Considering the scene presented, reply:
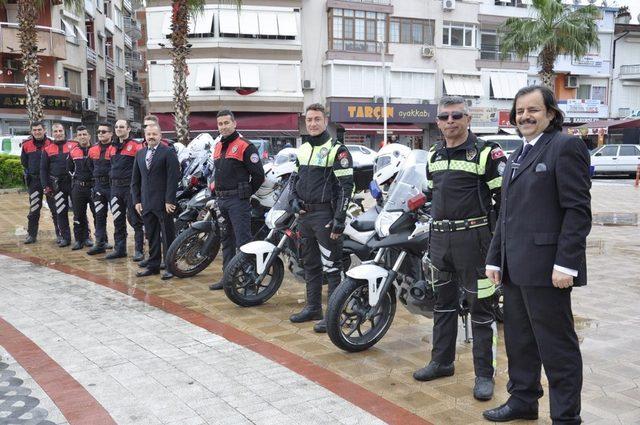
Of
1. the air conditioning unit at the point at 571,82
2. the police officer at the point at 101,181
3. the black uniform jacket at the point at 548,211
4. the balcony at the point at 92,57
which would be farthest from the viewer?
the air conditioning unit at the point at 571,82

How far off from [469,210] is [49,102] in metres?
30.8

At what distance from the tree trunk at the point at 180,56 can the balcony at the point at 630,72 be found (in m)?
33.9

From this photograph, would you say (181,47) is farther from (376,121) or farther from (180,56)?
(376,121)

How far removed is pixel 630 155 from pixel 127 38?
40133 millimetres

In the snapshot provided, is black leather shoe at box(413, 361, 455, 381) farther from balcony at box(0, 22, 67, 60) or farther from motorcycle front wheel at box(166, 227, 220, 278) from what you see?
balcony at box(0, 22, 67, 60)

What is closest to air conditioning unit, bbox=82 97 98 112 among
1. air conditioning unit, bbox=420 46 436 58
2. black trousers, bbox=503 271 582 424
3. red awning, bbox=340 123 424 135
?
red awning, bbox=340 123 424 135

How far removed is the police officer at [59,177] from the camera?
998 cm

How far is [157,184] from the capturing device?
7711 millimetres

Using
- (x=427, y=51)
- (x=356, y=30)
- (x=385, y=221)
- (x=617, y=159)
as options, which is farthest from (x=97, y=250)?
(x=427, y=51)

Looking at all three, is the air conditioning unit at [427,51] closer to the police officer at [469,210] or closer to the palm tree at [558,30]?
the palm tree at [558,30]

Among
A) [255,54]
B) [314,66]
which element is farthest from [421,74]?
[255,54]

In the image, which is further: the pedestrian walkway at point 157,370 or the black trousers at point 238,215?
the black trousers at point 238,215

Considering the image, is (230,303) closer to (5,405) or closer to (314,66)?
(5,405)

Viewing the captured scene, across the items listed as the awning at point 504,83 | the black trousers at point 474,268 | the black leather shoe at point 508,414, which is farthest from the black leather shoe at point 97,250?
the awning at point 504,83
